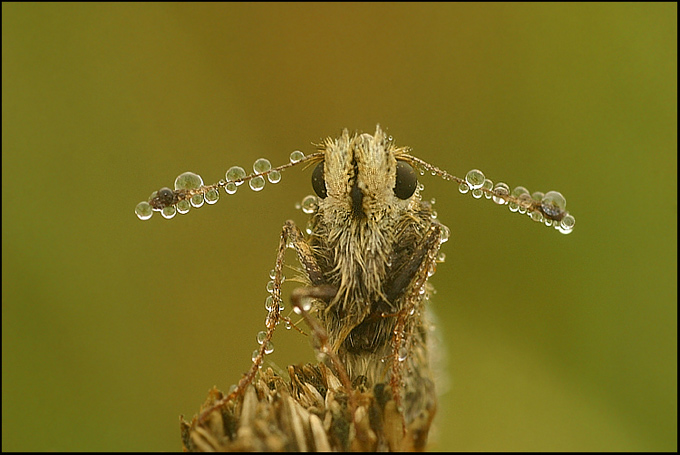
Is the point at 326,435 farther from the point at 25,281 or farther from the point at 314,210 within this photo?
the point at 25,281

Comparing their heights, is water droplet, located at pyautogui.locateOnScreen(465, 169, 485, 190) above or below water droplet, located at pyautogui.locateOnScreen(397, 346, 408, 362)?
above

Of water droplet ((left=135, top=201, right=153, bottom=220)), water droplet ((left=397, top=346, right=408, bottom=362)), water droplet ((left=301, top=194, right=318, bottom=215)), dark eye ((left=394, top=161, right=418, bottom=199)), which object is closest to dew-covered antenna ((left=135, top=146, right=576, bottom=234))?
water droplet ((left=135, top=201, right=153, bottom=220))

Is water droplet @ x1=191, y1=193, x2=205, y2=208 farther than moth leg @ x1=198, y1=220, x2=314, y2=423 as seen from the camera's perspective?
Yes

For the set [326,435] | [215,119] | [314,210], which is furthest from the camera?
[215,119]

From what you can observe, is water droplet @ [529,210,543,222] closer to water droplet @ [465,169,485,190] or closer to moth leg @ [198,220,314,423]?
water droplet @ [465,169,485,190]

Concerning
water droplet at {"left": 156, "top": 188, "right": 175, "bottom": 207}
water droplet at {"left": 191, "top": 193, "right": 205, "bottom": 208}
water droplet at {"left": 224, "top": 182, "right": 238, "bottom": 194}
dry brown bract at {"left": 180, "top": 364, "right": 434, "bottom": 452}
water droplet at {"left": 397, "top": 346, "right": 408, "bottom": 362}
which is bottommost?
Result: dry brown bract at {"left": 180, "top": 364, "right": 434, "bottom": 452}

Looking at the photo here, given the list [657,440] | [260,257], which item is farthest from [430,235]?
[657,440]

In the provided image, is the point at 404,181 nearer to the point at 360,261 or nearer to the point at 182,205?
the point at 360,261
